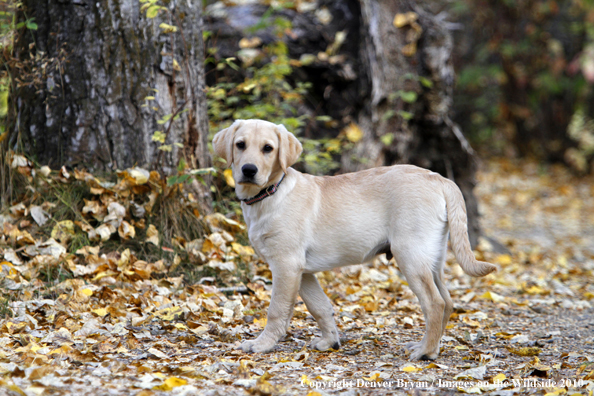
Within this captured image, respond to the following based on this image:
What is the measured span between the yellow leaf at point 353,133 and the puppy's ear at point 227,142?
334 cm

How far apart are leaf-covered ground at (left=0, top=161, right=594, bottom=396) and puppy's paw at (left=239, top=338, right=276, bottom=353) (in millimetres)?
63

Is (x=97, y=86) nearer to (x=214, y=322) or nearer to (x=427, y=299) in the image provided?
(x=214, y=322)

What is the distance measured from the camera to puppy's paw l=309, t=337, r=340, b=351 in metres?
3.61

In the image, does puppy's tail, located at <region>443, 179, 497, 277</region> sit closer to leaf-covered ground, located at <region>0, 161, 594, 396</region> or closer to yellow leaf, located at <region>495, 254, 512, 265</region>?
leaf-covered ground, located at <region>0, 161, 594, 396</region>

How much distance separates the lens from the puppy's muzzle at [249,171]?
3383 millimetres

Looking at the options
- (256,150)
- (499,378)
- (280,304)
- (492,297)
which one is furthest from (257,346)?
(492,297)

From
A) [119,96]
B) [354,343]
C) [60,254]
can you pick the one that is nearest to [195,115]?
[119,96]

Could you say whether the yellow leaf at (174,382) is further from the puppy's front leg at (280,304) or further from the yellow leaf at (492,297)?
the yellow leaf at (492,297)

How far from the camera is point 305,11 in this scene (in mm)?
7812

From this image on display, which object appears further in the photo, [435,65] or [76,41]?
[435,65]

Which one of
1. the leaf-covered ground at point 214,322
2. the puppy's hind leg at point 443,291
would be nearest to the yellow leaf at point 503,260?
the leaf-covered ground at point 214,322

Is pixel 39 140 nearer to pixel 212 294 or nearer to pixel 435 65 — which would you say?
pixel 212 294

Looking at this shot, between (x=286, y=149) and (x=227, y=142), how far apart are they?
0.39 meters

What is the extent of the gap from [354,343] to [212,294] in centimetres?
124
